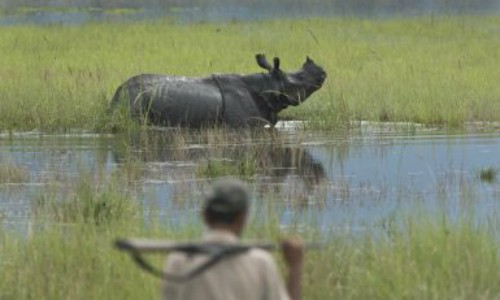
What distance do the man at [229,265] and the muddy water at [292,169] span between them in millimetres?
3983

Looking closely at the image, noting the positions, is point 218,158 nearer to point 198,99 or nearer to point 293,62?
point 198,99

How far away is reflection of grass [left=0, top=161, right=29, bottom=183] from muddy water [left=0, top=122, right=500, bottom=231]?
3.1 inches

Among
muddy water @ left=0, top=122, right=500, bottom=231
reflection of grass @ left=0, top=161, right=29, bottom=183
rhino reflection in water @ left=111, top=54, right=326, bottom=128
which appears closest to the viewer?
muddy water @ left=0, top=122, right=500, bottom=231

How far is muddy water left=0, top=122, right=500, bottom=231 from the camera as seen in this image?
1082 centimetres

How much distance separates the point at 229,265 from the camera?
464cm

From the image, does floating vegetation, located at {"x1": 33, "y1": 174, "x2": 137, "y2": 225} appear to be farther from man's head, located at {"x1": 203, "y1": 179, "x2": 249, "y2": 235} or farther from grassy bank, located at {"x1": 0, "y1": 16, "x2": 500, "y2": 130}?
grassy bank, located at {"x1": 0, "y1": 16, "x2": 500, "y2": 130}

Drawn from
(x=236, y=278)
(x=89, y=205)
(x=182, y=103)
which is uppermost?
(x=182, y=103)

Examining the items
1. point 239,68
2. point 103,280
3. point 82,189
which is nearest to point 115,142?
point 82,189

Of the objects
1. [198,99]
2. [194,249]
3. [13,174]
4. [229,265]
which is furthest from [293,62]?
[194,249]

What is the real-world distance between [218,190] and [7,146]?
11.4 meters

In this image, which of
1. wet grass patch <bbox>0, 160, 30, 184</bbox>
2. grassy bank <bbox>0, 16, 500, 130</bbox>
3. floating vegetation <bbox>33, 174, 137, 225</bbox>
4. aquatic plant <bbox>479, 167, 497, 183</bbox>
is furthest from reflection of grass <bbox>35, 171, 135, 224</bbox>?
grassy bank <bbox>0, 16, 500, 130</bbox>

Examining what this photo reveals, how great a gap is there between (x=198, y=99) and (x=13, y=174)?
4.38 metres

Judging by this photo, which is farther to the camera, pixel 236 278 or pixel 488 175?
pixel 488 175

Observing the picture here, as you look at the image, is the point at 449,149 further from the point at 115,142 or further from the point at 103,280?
the point at 103,280
